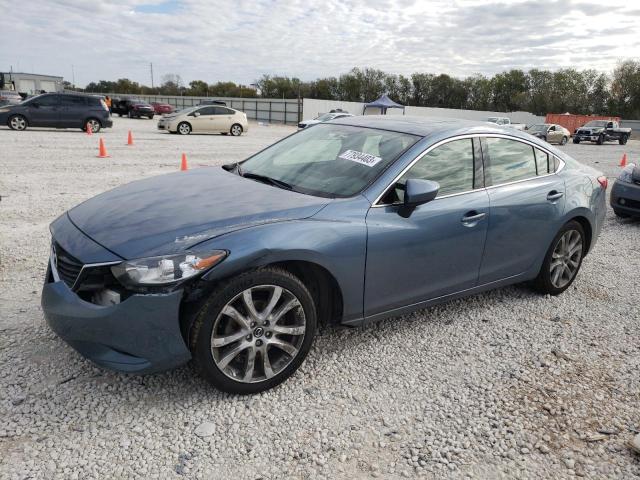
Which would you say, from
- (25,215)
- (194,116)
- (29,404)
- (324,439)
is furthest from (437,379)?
(194,116)

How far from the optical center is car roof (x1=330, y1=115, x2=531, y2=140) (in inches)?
152

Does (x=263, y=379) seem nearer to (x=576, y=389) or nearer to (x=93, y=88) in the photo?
(x=576, y=389)

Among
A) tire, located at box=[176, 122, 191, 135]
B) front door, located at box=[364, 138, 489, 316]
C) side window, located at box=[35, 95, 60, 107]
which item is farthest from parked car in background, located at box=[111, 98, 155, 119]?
front door, located at box=[364, 138, 489, 316]

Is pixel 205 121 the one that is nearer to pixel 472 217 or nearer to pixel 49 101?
pixel 49 101

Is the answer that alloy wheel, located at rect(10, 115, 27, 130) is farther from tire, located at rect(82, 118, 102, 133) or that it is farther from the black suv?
tire, located at rect(82, 118, 102, 133)

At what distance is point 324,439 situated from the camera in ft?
8.75

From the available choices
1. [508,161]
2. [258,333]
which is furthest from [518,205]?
[258,333]

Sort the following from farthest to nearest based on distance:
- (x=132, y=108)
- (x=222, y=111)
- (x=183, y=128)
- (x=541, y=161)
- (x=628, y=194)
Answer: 1. (x=132, y=108)
2. (x=222, y=111)
3. (x=183, y=128)
4. (x=628, y=194)
5. (x=541, y=161)

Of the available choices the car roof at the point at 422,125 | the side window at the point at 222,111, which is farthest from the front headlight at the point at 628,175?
the side window at the point at 222,111

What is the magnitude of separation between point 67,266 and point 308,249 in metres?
1.34

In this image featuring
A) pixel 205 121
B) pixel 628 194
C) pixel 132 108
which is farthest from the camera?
pixel 132 108

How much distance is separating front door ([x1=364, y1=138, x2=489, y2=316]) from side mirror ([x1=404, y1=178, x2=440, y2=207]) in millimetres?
135

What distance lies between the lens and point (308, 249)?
2932 millimetres

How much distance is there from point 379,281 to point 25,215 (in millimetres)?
5567
